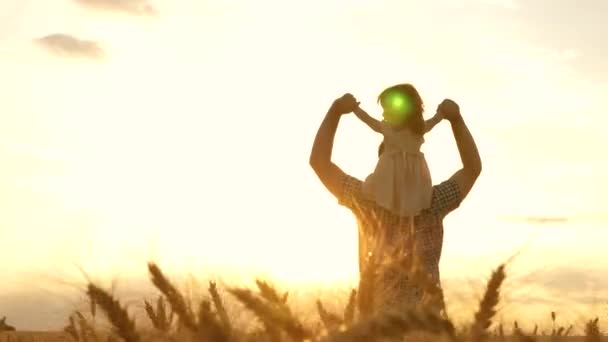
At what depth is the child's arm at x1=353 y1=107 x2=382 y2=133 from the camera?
20.1 ft

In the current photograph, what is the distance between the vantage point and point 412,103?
19.7 feet

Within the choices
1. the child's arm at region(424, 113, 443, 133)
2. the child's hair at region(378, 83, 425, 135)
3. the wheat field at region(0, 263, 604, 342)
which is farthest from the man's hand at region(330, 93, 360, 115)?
the wheat field at region(0, 263, 604, 342)

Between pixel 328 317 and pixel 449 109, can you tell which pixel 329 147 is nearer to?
pixel 449 109

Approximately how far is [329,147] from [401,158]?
1.48ft

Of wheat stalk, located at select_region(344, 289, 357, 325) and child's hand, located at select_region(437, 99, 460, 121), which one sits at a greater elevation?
child's hand, located at select_region(437, 99, 460, 121)

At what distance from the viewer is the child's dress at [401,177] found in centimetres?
576

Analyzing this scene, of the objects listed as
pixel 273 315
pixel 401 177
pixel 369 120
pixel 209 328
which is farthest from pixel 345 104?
pixel 209 328

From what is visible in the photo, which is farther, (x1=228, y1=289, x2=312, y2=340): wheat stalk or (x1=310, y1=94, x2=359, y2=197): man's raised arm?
(x1=310, y1=94, x2=359, y2=197): man's raised arm

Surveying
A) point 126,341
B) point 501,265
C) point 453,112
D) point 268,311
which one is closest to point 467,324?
point 268,311

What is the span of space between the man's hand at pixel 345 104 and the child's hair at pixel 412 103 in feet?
0.52

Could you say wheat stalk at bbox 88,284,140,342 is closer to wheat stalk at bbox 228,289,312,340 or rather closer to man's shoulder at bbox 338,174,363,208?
wheat stalk at bbox 228,289,312,340

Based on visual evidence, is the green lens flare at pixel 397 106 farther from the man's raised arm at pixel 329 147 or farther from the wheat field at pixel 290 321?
the wheat field at pixel 290 321

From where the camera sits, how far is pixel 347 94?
6.25 metres

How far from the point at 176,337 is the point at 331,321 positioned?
358 millimetres
